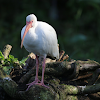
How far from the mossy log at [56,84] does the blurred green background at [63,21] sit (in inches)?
123

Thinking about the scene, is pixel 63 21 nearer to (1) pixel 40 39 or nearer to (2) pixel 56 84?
(1) pixel 40 39

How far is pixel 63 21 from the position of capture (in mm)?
10359

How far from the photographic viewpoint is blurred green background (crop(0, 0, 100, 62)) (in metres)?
7.20

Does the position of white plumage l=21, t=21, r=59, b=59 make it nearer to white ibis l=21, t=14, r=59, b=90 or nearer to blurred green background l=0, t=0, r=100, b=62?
white ibis l=21, t=14, r=59, b=90

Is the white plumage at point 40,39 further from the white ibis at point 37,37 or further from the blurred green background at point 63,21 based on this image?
the blurred green background at point 63,21

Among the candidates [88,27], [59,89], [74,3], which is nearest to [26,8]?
[74,3]

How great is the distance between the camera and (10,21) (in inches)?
376

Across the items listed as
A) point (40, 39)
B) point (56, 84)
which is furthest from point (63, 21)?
point (56, 84)

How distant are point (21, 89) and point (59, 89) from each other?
597mm

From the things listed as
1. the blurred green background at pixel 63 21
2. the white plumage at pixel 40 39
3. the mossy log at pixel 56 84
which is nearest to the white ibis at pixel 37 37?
the white plumage at pixel 40 39

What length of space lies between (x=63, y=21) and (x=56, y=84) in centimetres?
786

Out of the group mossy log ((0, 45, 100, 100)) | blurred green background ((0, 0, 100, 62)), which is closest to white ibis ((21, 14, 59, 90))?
mossy log ((0, 45, 100, 100))

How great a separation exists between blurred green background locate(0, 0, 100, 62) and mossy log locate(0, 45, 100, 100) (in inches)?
123

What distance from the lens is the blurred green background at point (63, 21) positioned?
7203mm
